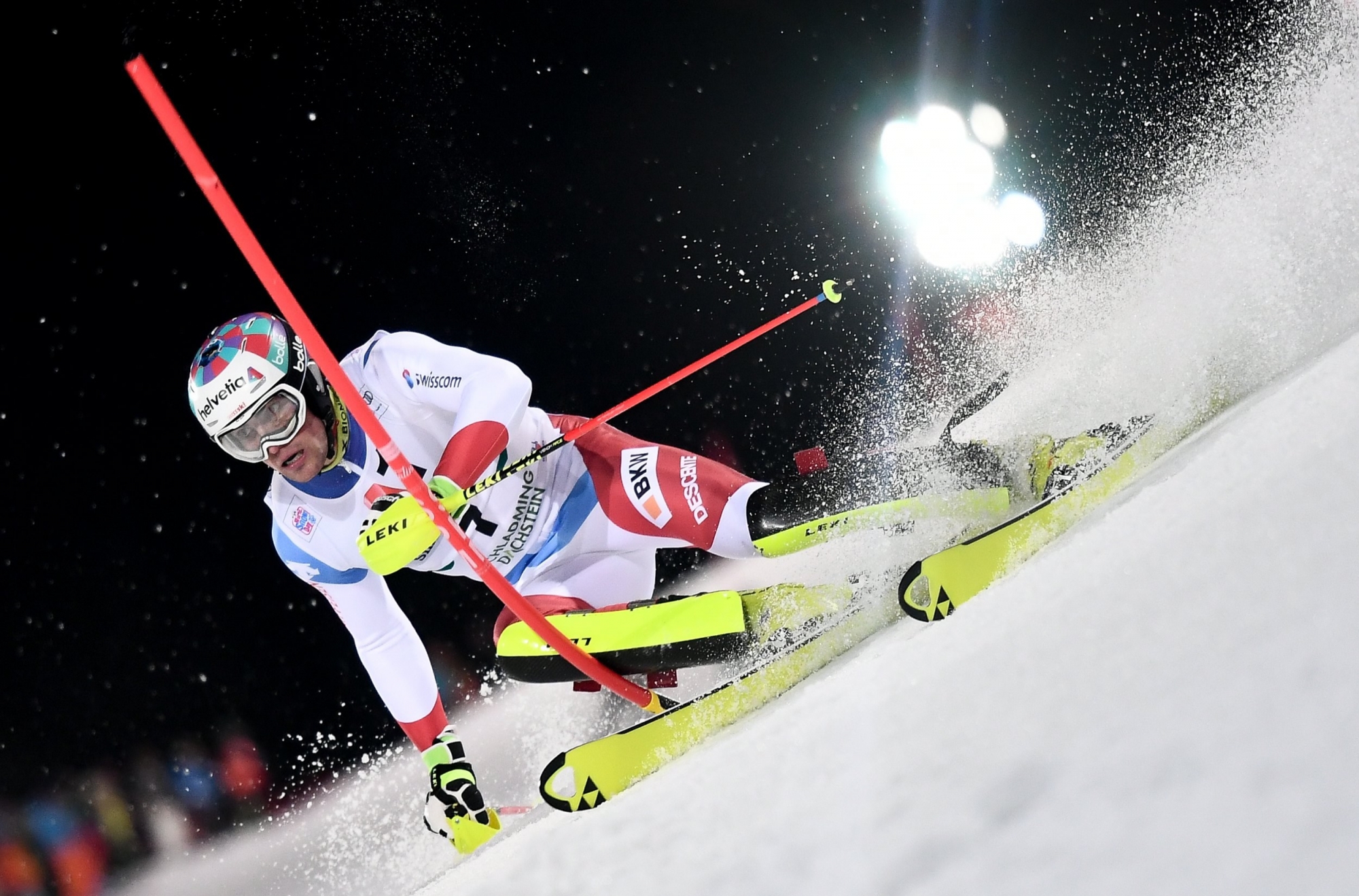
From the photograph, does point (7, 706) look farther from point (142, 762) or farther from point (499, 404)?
point (499, 404)

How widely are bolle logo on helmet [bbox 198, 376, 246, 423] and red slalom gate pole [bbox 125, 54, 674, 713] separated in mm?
201

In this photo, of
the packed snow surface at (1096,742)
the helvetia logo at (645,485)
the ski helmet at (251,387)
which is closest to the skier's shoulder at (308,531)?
the ski helmet at (251,387)

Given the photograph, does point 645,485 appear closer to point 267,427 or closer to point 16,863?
point 267,427

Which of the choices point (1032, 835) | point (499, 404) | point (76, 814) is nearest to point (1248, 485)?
point (1032, 835)

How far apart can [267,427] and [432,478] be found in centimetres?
39

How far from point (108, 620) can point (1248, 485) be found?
10.7ft

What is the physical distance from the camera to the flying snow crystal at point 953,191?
411 cm

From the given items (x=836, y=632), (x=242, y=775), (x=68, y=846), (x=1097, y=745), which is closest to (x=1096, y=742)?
(x=1097, y=745)

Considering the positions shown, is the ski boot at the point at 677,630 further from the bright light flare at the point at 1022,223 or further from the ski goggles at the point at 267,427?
the bright light flare at the point at 1022,223

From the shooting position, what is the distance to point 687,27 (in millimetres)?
3799

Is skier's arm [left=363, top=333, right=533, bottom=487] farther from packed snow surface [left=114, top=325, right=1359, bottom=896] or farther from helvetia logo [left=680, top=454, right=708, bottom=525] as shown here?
packed snow surface [left=114, top=325, right=1359, bottom=896]

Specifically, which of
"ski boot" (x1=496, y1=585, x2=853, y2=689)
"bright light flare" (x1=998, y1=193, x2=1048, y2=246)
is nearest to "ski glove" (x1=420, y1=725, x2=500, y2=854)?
"ski boot" (x1=496, y1=585, x2=853, y2=689)

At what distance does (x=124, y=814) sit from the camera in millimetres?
3561

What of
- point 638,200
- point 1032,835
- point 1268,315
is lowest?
point 1032,835
